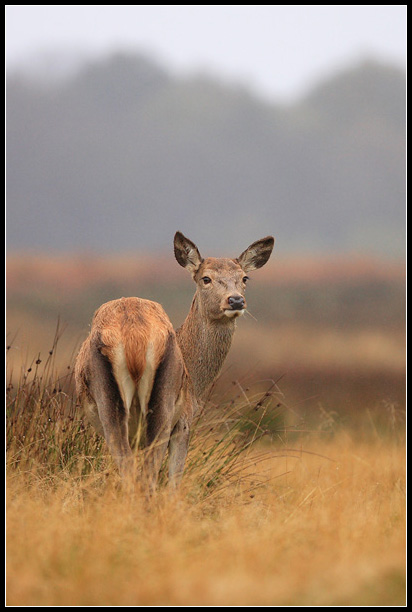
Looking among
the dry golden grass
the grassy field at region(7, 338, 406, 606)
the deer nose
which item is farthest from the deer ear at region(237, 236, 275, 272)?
the dry golden grass

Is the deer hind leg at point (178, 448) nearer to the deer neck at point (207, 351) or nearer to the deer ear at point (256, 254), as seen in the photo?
the deer neck at point (207, 351)

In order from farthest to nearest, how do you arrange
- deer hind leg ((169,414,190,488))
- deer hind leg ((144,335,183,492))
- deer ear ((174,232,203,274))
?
deer ear ((174,232,203,274)) → deer hind leg ((169,414,190,488)) → deer hind leg ((144,335,183,492))

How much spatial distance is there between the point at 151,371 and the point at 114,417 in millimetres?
429

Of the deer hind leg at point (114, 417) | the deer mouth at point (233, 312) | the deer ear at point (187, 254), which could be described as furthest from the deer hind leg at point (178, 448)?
the deer ear at point (187, 254)

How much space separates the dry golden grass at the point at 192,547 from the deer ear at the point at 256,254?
2041 millimetres

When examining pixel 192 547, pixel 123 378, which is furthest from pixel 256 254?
pixel 192 547

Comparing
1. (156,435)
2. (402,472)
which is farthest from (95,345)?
(402,472)

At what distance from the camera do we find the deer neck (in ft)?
25.2

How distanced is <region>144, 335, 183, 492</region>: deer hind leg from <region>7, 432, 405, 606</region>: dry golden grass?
0.75 feet

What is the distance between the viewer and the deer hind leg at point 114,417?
623 centimetres

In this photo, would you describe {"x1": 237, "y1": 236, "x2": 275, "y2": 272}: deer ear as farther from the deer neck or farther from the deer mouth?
the deer mouth

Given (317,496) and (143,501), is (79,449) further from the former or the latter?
(317,496)

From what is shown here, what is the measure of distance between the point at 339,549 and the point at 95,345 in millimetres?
2235
